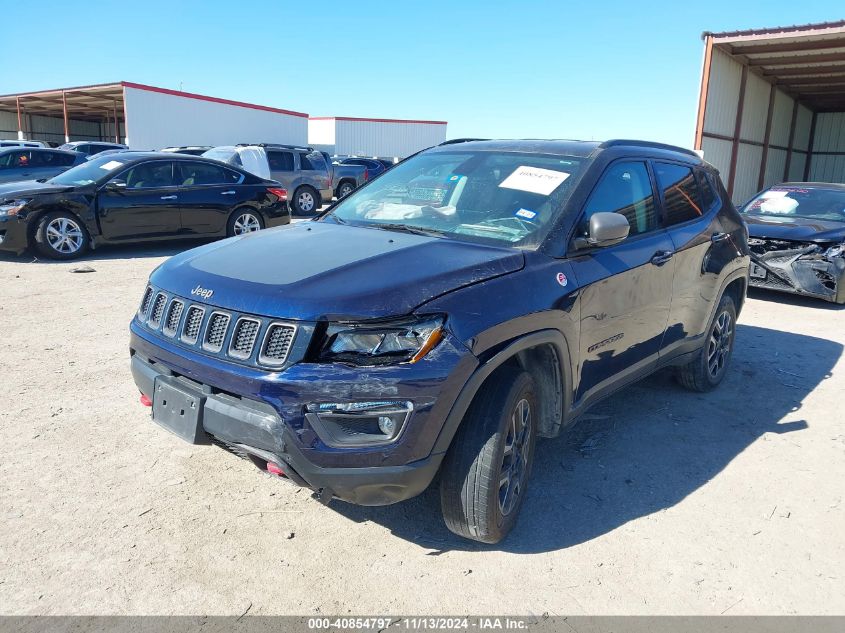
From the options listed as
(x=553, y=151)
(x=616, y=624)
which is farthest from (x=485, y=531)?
(x=553, y=151)

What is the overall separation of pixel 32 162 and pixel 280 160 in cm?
544

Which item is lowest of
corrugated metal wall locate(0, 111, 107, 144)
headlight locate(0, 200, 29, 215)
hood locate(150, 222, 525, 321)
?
headlight locate(0, 200, 29, 215)

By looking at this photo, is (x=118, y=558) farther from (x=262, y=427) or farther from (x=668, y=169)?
(x=668, y=169)

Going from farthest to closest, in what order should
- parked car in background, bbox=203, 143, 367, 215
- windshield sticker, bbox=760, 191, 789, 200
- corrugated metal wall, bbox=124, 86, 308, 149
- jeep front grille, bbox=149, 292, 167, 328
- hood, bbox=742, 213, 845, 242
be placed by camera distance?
corrugated metal wall, bbox=124, 86, 308, 149
parked car in background, bbox=203, 143, 367, 215
windshield sticker, bbox=760, 191, 789, 200
hood, bbox=742, 213, 845, 242
jeep front grille, bbox=149, 292, 167, 328

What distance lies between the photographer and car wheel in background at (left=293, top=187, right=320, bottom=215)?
17.1m

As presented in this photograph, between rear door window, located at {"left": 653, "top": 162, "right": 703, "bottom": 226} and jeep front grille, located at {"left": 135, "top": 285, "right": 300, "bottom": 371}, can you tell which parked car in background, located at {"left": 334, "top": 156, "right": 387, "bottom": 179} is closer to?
rear door window, located at {"left": 653, "top": 162, "right": 703, "bottom": 226}

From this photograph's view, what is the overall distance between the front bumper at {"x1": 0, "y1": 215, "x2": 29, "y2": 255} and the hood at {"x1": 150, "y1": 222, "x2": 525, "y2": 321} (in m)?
7.13

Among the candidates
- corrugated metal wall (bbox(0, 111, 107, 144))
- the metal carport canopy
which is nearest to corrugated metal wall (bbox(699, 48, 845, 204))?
the metal carport canopy

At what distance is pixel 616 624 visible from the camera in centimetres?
254

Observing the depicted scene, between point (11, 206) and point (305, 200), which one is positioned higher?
point (11, 206)

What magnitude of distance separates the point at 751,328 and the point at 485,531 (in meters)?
5.54

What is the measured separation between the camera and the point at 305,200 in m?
17.3

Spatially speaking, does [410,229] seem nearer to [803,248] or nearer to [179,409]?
[179,409]

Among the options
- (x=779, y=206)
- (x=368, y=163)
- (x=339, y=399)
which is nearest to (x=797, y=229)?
(x=779, y=206)
